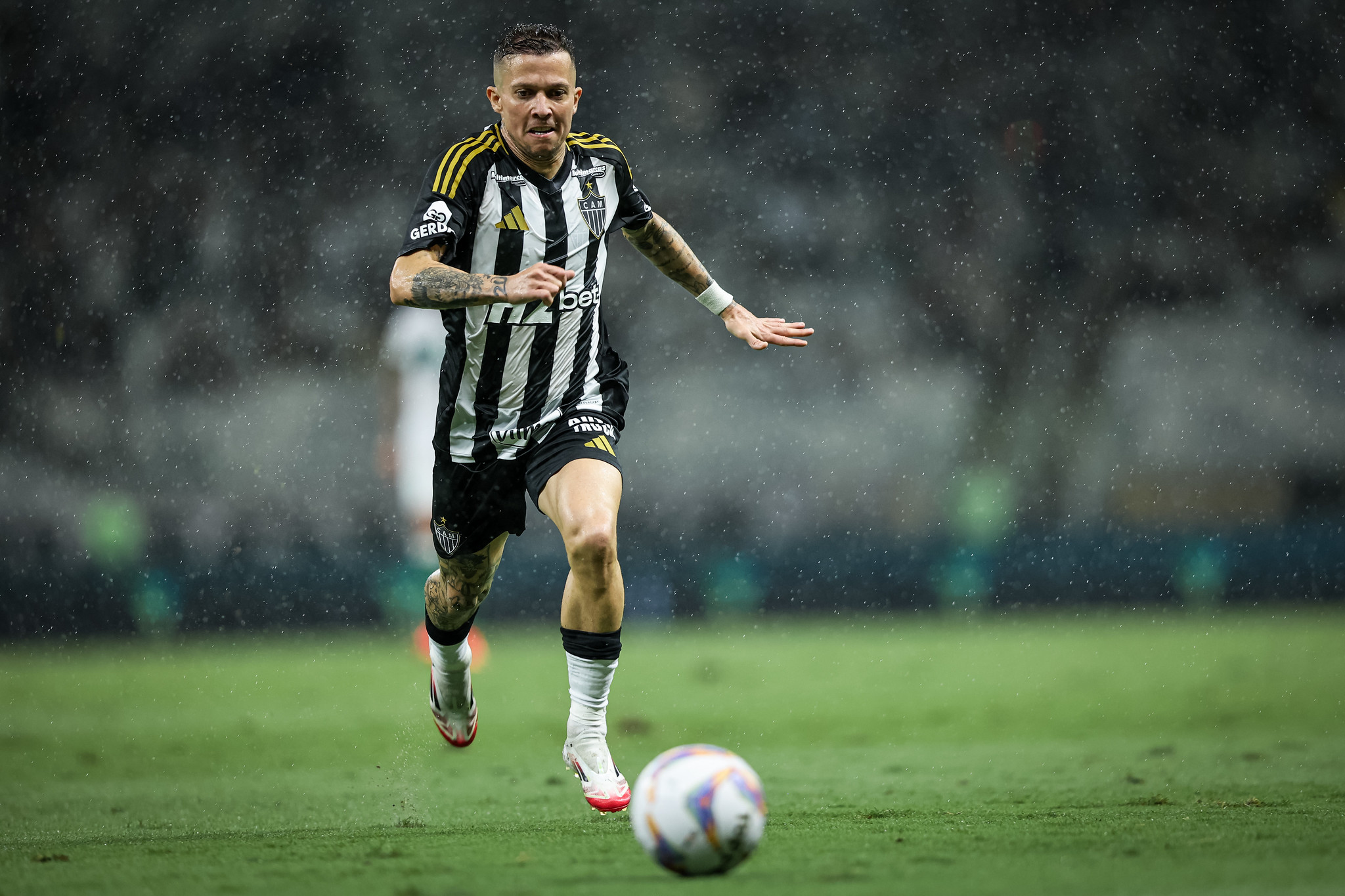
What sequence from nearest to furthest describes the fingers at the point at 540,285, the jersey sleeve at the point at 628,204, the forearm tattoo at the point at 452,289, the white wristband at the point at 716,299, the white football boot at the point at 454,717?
the fingers at the point at 540,285
the forearm tattoo at the point at 452,289
the jersey sleeve at the point at 628,204
the white wristband at the point at 716,299
the white football boot at the point at 454,717

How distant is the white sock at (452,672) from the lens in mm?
4129

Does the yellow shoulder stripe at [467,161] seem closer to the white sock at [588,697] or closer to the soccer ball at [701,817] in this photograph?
the white sock at [588,697]

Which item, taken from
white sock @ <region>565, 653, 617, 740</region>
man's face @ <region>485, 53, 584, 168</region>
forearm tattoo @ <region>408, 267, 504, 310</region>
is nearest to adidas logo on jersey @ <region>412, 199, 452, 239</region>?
forearm tattoo @ <region>408, 267, 504, 310</region>

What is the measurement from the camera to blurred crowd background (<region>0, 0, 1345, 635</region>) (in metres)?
14.9

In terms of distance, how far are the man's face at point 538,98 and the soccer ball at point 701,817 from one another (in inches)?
68.6

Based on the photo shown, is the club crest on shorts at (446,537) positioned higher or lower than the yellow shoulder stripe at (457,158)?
lower

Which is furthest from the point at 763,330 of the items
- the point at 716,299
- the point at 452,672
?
the point at 452,672

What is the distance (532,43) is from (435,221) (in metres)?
0.53

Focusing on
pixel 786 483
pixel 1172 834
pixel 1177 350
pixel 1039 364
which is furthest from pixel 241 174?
pixel 1172 834

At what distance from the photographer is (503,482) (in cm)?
371

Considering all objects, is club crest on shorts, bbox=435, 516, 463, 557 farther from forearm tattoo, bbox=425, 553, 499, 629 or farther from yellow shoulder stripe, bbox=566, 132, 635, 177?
yellow shoulder stripe, bbox=566, 132, 635, 177

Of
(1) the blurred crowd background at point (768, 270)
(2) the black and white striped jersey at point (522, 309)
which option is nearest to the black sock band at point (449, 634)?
(2) the black and white striped jersey at point (522, 309)

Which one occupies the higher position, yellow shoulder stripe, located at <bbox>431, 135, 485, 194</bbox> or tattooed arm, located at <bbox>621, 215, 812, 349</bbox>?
yellow shoulder stripe, located at <bbox>431, 135, 485, 194</bbox>

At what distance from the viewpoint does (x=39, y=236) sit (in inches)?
579
